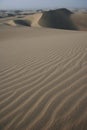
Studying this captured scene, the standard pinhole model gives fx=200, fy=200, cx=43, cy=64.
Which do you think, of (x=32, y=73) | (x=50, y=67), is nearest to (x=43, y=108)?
(x=32, y=73)

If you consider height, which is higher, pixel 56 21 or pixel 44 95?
pixel 56 21

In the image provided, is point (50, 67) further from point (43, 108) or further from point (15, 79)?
point (43, 108)

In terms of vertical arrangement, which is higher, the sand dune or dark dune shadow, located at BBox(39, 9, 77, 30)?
dark dune shadow, located at BBox(39, 9, 77, 30)

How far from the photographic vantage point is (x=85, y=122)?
2.73 meters

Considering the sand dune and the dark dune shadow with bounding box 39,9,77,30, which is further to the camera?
the dark dune shadow with bounding box 39,9,77,30

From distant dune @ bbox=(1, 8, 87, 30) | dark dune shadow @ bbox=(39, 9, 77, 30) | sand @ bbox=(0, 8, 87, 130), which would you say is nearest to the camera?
sand @ bbox=(0, 8, 87, 130)

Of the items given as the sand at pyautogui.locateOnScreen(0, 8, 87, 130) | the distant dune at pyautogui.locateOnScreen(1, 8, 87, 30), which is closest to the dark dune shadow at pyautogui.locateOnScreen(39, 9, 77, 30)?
the distant dune at pyautogui.locateOnScreen(1, 8, 87, 30)

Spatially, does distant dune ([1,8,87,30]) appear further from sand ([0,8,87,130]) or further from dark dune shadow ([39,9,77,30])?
sand ([0,8,87,130])

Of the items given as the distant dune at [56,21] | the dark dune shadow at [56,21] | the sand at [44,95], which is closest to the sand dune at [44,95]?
the sand at [44,95]

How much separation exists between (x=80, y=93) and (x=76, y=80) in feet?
1.97

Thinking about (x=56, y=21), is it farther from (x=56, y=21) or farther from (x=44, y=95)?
(x=44, y=95)

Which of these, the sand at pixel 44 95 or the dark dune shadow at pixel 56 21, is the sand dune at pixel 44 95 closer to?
the sand at pixel 44 95

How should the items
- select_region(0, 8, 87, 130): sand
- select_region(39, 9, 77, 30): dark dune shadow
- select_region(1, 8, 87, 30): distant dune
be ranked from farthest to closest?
select_region(39, 9, 77, 30): dark dune shadow → select_region(1, 8, 87, 30): distant dune → select_region(0, 8, 87, 130): sand

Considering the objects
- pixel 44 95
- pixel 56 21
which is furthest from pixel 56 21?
pixel 44 95
